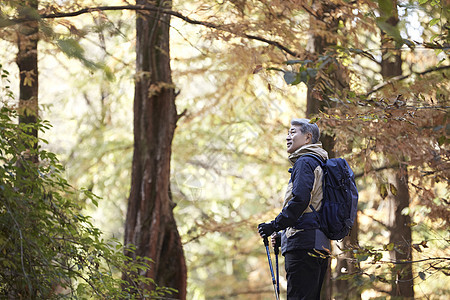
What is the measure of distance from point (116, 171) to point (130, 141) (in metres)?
0.74

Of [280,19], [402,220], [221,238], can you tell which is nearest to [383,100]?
[280,19]

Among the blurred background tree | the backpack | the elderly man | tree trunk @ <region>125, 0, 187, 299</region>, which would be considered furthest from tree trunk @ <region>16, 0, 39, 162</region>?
the backpack

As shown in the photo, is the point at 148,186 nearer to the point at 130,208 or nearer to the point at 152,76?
the point at 130,208

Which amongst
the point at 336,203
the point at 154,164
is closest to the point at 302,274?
the point at 336,203

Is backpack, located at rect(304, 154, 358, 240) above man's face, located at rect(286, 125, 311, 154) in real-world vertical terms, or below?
below

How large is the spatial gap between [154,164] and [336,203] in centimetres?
Answer: 410

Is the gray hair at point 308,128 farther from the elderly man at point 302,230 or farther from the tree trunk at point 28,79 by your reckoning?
the tree trunk at point 28,79

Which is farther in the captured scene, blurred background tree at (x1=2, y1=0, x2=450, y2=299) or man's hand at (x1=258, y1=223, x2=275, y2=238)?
blurred background tree at (x1=2, y1=0, x2=450, y2=299)

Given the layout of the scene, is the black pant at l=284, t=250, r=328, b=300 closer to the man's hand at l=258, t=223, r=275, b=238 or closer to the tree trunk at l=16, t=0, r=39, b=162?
the man's hand at l=258, t=223, r=275, b=238

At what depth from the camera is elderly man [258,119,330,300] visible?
373 centimetres

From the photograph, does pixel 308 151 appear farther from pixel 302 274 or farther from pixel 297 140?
pixel 302 274

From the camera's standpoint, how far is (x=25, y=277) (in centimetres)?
354

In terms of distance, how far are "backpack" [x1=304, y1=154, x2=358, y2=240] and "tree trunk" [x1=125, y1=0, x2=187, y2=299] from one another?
3808mm

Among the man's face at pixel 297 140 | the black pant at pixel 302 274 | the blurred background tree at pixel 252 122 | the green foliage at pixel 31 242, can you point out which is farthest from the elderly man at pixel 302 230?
the green foliage at pixel 31 242
